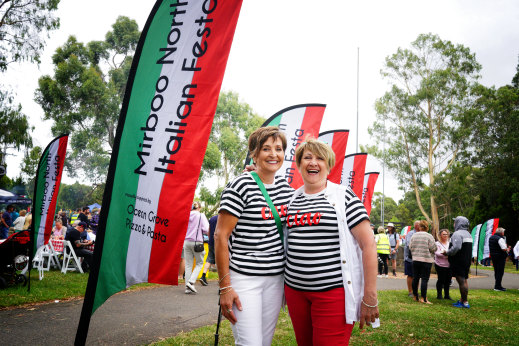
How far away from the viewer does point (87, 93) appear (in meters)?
26.3

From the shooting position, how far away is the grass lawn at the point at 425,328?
4975 millimetres

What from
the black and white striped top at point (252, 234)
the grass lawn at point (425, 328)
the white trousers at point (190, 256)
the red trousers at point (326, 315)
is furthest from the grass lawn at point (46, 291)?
the red trousers at point (326, 315)

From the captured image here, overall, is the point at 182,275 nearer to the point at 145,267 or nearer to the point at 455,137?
the point at 145,267

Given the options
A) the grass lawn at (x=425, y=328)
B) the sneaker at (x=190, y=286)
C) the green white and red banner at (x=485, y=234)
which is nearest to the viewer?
the grass lawn at (x=425, y=328)

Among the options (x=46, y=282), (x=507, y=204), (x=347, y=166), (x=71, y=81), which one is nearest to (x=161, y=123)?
(x=46, y=282)

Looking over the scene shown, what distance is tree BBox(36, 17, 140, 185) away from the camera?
26438 mm

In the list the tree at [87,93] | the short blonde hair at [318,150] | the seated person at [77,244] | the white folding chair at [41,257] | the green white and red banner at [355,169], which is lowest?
the white folding chair at [41,257]

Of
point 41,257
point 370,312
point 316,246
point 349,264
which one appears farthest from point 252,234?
point 41,257

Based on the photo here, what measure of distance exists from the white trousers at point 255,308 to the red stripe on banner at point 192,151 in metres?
0.57

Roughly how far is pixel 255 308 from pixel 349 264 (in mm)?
694

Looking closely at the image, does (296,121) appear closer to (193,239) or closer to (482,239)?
(193,239)

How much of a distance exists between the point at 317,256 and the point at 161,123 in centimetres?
154

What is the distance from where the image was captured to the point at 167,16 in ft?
9.42

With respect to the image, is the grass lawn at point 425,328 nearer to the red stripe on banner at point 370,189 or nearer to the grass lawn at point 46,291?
the grass lawn at point 46,291
